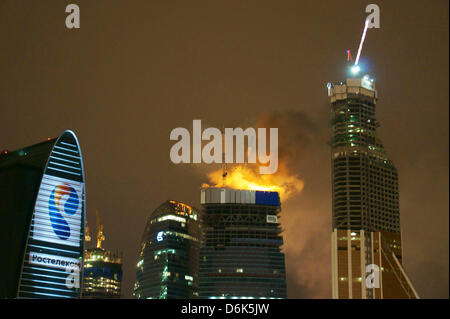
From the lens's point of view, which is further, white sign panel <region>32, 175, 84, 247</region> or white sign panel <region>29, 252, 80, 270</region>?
white sign panel <region>32, 175, 84, 247</region>

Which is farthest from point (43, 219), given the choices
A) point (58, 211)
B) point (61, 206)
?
point (61, 206)

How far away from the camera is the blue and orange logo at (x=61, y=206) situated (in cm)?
18812

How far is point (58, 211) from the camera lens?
191500 millimetres

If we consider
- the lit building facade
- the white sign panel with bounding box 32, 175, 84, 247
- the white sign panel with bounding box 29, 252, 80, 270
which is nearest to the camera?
the lit building facade

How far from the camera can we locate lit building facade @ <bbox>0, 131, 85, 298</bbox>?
17962 cm

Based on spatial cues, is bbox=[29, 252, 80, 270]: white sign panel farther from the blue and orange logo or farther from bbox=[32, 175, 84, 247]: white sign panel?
the blue and orange logo

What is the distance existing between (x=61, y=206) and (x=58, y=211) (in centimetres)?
175

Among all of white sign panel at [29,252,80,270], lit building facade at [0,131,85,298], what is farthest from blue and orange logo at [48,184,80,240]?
white sign panel at [29,252,80,270]

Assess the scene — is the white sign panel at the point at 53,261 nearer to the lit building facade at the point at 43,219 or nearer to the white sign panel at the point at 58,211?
the lit building facade at the point at 43,219

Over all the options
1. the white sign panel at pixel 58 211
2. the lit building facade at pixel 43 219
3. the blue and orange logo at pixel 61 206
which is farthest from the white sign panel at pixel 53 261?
the blue and orange logo at pixel 61 206
